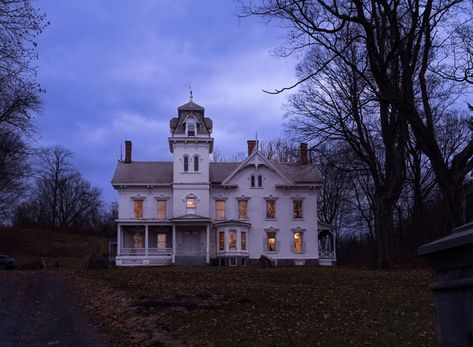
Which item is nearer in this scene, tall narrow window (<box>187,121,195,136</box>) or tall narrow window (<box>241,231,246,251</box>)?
tall narrow window (<box>241,231,246,251</box>)

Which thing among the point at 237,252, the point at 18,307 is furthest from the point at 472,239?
the point at 237,252

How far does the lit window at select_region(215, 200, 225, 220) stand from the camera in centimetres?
4656

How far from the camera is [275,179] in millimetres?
46688

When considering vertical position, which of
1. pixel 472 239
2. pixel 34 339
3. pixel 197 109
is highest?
pixel 197 109

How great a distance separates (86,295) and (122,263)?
26974 mm

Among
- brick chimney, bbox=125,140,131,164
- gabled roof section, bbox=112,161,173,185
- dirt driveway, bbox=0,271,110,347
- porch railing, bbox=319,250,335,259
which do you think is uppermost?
brick chimney, bbox=125,140,131,164

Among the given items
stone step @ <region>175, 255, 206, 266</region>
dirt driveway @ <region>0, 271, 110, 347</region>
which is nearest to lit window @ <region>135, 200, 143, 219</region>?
stone step @ <region>175, 255, 206, 266</region>

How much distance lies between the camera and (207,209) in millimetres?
45656

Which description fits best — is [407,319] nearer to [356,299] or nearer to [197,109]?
[356,299]

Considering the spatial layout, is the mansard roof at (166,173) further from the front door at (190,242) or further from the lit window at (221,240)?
the front door at (190,242)

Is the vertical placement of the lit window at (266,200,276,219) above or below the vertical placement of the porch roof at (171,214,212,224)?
above

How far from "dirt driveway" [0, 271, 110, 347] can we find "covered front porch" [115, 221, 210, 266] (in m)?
24.1

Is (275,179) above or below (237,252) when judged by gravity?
above

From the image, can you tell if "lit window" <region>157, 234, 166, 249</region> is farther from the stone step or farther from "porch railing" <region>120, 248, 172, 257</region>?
the stone step
